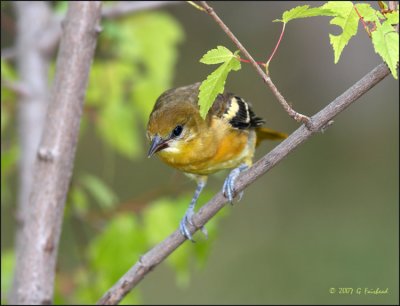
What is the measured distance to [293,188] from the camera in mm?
8789

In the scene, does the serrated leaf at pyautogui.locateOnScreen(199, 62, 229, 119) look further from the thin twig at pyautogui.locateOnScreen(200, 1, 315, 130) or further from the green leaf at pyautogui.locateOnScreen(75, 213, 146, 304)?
the green leaf at pyautogui.locateOnScreen(75, 213, 146, 304)

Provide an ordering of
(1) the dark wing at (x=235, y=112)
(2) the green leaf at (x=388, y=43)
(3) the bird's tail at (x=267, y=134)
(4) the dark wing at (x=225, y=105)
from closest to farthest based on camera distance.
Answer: (2) the green leaf at (x=388, y=43)
(4) the dark wing at (x=225, y=105)
(1) the dark wing at (x=235, y=112)
(3) the bird's tail at (x=267, y=134)

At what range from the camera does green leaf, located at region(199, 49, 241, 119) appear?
6.18ft

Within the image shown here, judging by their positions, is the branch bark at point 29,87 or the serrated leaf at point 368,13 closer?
the serrated leaf at point 368,13

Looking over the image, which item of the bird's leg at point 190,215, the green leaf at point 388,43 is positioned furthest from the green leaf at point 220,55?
the bird's leg at point 190,215

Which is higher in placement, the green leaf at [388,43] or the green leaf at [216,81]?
the green leaf at [216,81]

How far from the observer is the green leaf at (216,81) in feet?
6.18

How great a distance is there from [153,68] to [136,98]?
294 mm

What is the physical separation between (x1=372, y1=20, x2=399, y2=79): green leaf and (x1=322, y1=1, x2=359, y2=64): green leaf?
0.21 ft

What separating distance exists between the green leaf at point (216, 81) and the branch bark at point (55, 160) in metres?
Answer: 0.95

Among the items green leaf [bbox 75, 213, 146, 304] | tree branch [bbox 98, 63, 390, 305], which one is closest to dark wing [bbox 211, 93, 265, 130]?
green leaf [bbox 75, 213, 146, 304]

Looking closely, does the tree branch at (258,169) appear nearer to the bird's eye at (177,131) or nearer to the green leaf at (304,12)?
the green leaf at (304,12)

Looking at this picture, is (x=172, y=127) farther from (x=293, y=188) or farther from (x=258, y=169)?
(x=293, y=188)

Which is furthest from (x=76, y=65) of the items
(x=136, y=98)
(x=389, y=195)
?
(x=389, y=195)
